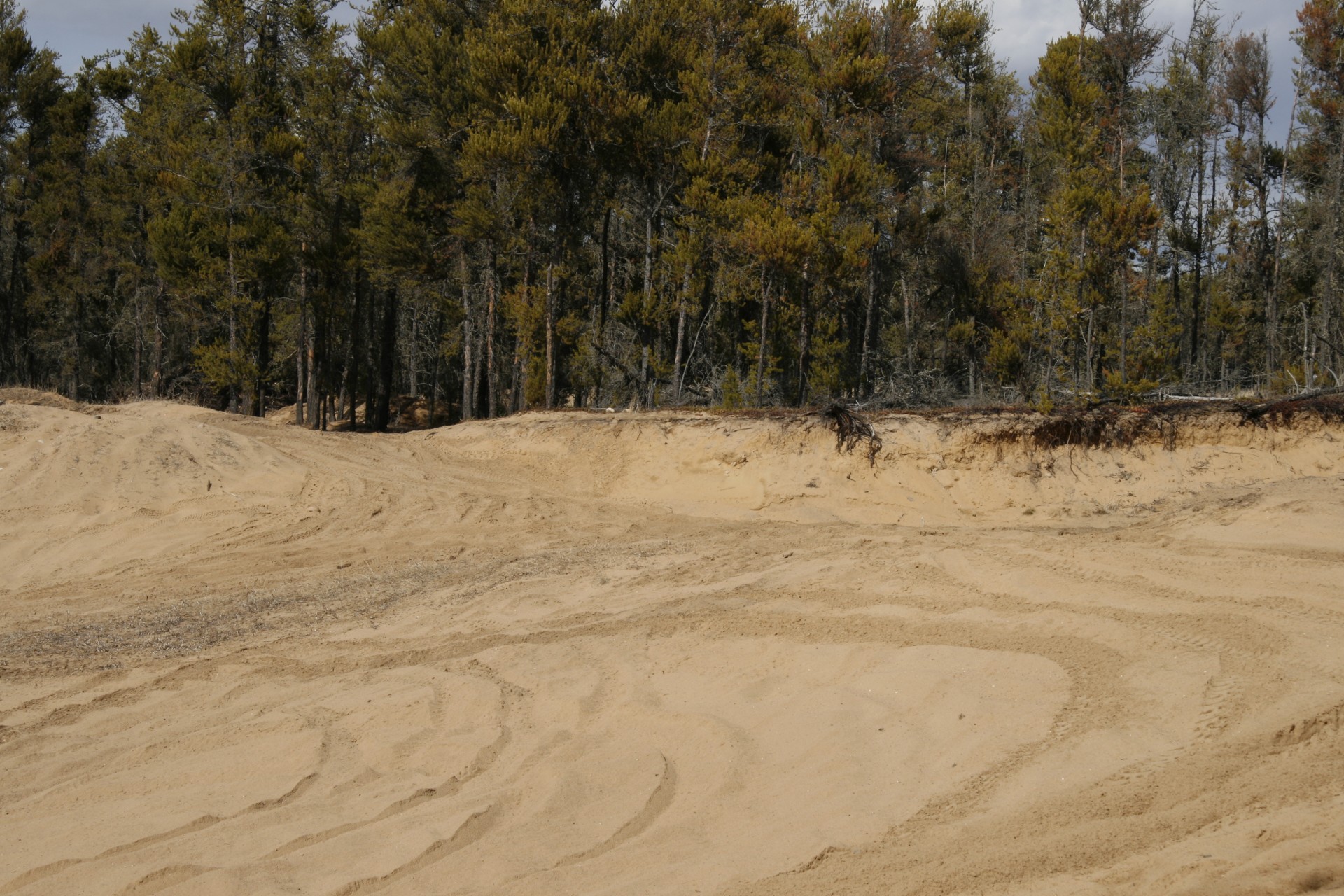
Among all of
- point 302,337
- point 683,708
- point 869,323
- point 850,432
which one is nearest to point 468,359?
point 302,337

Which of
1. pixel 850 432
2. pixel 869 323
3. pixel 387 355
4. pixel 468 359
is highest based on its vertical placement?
pixel 869 323

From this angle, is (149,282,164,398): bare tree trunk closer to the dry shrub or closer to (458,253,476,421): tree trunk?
(458,253,476,421): tree trunk

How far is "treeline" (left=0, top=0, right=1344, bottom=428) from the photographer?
2012 centimetres

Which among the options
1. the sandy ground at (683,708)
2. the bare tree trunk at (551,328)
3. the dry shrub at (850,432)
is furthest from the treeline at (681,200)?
the sandy ground at (683,708)

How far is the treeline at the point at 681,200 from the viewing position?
66.0ft

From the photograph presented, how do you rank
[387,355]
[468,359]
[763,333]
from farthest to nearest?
[387,355], [468,359], [763,333]

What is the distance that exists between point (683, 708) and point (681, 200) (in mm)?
18408

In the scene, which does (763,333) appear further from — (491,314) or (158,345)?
(158,345)

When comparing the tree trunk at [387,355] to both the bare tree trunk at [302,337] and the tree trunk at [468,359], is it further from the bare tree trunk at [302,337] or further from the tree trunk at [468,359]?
the tree trunk at [468,359]

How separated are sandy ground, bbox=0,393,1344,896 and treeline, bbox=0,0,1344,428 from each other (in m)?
9.13

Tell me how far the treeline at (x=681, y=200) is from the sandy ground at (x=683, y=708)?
9.13 meters

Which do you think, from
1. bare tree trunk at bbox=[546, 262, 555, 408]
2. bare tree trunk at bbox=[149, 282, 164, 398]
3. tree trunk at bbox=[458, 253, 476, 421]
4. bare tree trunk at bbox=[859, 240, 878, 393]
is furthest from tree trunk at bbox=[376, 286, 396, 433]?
bare tree trunk at bbox=[859, 240, 878, 393]

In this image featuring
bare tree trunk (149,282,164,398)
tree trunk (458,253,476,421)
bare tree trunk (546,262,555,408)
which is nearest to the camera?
bare tree trunk (546,262,555,408)

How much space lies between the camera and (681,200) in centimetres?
2261
